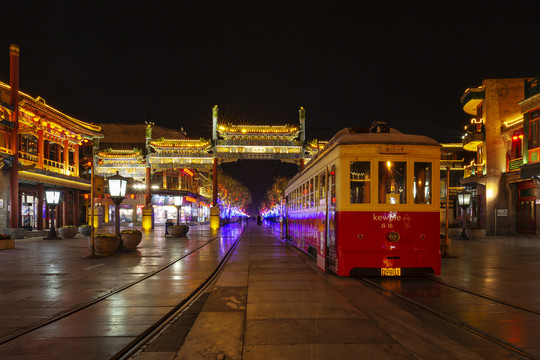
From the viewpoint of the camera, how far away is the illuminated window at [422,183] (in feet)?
31.2

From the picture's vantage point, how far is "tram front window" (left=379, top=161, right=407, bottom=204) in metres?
9.55

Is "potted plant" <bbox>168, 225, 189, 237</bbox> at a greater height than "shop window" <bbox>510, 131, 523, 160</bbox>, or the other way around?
"shop window" <bbox>510, 131, 523, 160</bbox>

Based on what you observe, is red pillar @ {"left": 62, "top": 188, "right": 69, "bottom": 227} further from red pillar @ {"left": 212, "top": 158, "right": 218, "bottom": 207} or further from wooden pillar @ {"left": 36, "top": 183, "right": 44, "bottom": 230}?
red pillar @ {"left": 212, "top": 158, "right": 218, "bottom": 207}

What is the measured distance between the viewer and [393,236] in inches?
369

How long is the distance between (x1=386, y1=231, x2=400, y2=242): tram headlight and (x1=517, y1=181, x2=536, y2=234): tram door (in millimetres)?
24204

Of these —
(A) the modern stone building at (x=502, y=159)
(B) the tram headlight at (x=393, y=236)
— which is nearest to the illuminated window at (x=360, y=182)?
(B) the tram headlight at (x=393, y=236)

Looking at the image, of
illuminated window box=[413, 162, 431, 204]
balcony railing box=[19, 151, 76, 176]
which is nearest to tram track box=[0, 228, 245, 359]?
illuminated window box=[413, 162, 431, 204]

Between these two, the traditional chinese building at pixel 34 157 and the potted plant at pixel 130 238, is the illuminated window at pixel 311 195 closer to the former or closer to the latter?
the potted plant at pixel 130 238

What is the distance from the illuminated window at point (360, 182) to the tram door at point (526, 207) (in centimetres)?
2444

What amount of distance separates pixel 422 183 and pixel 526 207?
80.9ft

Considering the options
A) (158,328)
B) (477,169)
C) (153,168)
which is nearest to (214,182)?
(153,168)

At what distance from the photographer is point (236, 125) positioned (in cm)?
3553

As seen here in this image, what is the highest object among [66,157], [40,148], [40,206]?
[40,148]

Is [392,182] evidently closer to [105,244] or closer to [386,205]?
[386,205]
